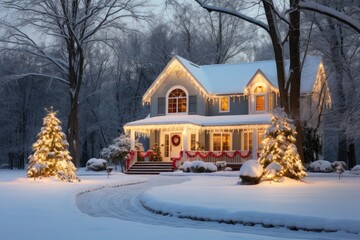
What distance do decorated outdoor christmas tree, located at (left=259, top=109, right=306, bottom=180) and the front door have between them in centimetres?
1509

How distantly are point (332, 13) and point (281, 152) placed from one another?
7.20 metres

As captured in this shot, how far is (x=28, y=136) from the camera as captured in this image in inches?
1815

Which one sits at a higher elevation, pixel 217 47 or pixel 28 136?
pixel 217 47

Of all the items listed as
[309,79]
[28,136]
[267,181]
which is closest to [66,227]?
[267,181]

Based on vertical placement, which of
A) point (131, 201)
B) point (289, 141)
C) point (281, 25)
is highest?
point (281, 25)

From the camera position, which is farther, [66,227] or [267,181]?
[267,181]

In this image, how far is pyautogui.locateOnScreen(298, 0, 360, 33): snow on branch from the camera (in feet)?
Result: 42.5

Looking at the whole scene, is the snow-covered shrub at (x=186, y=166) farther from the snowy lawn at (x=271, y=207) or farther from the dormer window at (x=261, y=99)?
the snowy lawn at (x=271, y=207)

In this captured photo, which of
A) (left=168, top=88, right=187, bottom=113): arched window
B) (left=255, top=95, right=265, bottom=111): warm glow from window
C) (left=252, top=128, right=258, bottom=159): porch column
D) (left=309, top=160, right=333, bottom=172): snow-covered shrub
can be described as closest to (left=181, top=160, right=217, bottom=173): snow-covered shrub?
(left=252, top=128, right=258, bottom=159): porch column

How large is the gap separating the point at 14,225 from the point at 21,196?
5611mm

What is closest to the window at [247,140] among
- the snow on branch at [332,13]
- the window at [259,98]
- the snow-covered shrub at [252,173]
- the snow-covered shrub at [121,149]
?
the window at [259,98]

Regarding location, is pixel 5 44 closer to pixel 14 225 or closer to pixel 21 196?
pixel 21 196

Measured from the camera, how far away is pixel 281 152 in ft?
61.6

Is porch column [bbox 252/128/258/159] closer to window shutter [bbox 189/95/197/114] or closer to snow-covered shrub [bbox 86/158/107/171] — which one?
window shutter [bbox 189/95/197/114]
